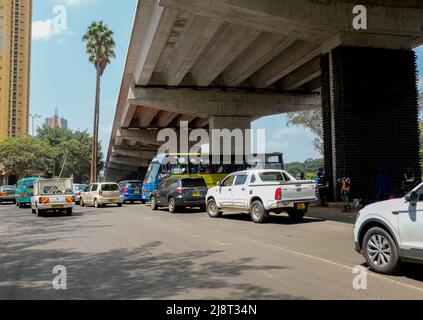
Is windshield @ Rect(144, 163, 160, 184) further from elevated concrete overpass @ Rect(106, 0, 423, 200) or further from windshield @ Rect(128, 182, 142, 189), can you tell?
elevated concrete overpass @ Rect(106, 0, 423, 200)

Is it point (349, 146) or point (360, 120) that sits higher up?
point (360, 120)

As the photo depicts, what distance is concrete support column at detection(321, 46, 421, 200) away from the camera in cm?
1844

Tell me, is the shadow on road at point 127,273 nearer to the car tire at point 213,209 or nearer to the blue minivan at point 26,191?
the car tire at point 213,209

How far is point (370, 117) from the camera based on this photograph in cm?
1872

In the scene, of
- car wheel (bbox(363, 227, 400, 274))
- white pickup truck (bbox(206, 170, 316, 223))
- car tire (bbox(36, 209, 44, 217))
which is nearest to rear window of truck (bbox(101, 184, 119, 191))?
car tire (bbox(36, 209, 44, 217))

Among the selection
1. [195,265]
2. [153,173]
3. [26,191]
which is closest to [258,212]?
[195,265]

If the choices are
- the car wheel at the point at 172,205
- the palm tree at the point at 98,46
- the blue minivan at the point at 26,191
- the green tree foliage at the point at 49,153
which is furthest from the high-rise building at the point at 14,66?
the car wheel at the point at 172,205

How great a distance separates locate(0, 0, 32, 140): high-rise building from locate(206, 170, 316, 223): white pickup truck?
100 meters

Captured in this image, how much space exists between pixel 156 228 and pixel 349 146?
9.88m

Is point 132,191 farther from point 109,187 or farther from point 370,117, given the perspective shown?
point 370,117

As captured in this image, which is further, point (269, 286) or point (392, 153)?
point (392, 153)

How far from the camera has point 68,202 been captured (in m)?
19.5

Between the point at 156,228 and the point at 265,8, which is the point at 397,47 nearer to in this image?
the point at 265,8
